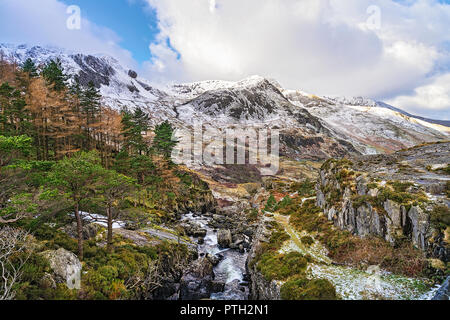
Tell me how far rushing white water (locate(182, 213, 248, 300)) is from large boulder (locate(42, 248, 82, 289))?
14.2 m

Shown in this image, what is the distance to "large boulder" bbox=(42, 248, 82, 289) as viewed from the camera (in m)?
14.0

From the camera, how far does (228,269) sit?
29.6 metres

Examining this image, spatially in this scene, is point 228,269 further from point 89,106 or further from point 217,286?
point 89,106

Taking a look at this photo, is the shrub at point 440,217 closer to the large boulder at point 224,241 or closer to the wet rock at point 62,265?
the wet rock at point 62,265

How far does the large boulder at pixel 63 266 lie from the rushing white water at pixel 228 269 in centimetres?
1421

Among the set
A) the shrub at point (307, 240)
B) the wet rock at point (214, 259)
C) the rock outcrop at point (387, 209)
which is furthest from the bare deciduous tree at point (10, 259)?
the rock outcrop at point (387, 209)

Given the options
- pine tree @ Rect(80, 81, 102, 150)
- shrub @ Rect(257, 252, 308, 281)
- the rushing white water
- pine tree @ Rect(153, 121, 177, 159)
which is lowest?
the rushing white water

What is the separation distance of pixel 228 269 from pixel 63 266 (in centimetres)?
2084

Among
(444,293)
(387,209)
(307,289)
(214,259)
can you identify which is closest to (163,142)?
(214,259)

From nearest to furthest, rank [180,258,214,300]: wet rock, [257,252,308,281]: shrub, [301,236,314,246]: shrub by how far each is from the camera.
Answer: [257,252,308,281]: shrub → [301,236,314,246]: shrub → [180,258,214,300]: wet rock

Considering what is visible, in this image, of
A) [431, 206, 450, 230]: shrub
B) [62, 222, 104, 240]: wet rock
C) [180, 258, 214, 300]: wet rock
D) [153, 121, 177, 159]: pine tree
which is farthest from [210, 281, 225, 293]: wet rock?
[153, 121, 177, 159]: pine tree

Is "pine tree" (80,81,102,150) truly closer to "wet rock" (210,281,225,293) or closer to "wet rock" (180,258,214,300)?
"wet rock" (180,258,214,300)

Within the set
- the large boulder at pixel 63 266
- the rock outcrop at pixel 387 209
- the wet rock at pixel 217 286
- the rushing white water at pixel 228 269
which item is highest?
the rock outcrop at pixel 387 209

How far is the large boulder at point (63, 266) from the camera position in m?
14.0
